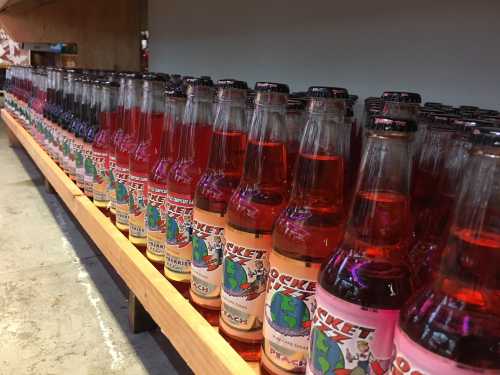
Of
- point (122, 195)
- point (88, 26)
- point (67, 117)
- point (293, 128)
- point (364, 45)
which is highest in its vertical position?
point (88, 26)

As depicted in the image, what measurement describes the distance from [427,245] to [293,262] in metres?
0.17

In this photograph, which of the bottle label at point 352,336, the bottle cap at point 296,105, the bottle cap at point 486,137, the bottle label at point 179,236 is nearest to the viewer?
the bottle cap at point 486,137

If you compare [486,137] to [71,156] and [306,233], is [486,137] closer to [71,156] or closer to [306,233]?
[306,233]

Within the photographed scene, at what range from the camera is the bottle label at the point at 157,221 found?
86cm

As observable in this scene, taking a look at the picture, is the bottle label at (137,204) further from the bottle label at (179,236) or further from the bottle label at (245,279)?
the bottle label at (245,279)

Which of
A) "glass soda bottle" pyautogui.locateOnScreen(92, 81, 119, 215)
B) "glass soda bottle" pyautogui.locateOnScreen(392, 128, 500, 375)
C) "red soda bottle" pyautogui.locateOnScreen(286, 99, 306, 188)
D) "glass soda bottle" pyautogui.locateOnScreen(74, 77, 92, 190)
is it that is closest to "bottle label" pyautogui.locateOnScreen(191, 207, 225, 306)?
"red soda bottle" pyautogui.locateOnScreen(286, 99, 306, 188)

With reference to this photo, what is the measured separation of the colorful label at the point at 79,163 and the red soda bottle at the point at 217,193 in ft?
2.66

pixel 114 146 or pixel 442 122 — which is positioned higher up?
pixel 442 122

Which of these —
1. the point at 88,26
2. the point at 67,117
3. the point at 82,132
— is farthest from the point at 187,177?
the point at 88,26

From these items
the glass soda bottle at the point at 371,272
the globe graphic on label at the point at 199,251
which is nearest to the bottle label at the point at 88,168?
the globe graphic on label at the point at 199,251

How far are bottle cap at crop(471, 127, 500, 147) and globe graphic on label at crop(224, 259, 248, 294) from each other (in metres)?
0.36

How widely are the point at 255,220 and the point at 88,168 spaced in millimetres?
880

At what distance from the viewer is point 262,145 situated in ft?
2.09

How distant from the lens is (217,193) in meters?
0.70
